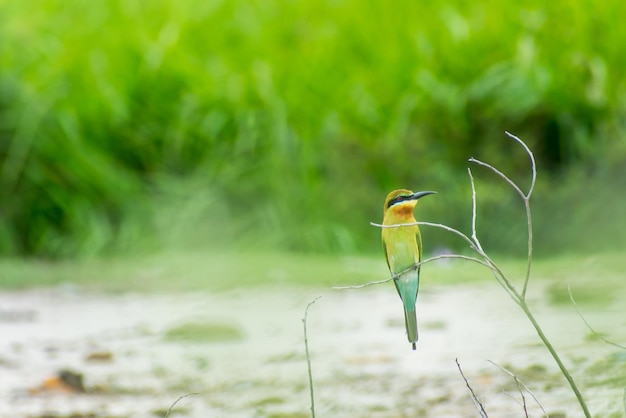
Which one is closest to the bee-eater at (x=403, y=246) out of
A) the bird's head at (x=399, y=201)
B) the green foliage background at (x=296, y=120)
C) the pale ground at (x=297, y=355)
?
the bird's head at (x=399, y=201)

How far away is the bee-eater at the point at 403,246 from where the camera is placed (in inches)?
31.0

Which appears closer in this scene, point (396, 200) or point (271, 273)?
point (396, 200)

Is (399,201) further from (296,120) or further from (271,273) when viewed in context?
(296,120)

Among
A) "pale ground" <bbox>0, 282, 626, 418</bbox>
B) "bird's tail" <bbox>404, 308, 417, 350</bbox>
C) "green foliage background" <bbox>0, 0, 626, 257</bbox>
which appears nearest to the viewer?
"bird's tail" <bbox>404, 308, 417, 350</bbox>

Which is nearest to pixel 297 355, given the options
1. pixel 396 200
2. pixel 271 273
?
pixel 271 273

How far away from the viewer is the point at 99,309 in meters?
3.40

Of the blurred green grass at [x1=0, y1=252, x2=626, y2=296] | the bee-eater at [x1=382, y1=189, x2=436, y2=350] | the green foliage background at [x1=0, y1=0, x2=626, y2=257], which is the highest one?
the green foliage background at [x1=0, y1=0, x2=626, y2=257]

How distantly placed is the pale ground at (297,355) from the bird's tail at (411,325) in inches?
21.3

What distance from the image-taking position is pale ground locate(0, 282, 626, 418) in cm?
187

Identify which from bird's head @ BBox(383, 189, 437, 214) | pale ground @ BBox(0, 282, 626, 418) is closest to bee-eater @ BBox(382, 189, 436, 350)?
bird's head @ BBox(383, 189, 437, 214)

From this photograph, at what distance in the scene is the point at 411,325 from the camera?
2.49ft

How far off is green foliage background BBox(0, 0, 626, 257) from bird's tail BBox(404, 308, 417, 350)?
2773mm

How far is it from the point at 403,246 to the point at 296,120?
3.71 meters

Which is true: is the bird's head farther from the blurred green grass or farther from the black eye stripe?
the blurred green grass
